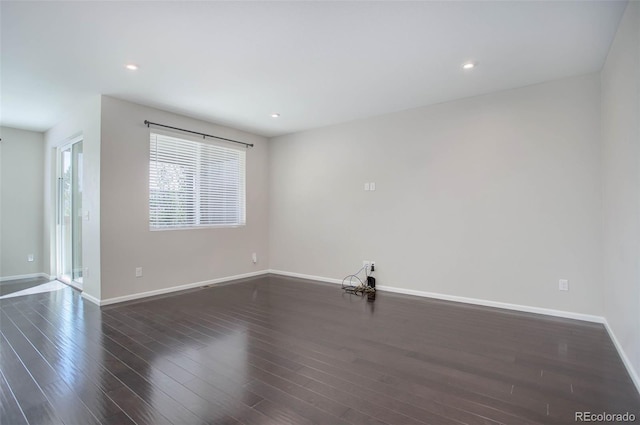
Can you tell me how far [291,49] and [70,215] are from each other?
4.63 meters

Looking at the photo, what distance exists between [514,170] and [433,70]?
1527 mm

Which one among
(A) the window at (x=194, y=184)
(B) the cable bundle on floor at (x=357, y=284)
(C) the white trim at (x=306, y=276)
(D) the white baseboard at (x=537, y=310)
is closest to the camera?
(D) the white baseboard at (x=537, y=310)

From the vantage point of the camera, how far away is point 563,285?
11.2ft

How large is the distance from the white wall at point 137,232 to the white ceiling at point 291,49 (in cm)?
38

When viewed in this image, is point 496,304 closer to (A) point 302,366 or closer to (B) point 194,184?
(A) point 302,366

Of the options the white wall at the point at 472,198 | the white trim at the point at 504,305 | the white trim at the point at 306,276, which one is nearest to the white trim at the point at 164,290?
the white trim at the point at 306,276

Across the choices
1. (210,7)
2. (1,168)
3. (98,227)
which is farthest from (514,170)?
(1,168)

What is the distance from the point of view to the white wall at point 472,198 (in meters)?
3.34

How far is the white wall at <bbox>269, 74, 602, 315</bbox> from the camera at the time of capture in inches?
132

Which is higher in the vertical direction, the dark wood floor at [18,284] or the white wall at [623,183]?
the white wall at [623,183]

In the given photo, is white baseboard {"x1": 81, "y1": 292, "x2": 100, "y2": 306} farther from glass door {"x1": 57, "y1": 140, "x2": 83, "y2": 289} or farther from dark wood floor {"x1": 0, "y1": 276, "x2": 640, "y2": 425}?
glass door {"x1": 57, "y1": 140, "x2": 83, "y2": 289}

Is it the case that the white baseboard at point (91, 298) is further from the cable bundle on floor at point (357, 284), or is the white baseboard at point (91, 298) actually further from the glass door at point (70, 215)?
the cable bundle on floor at point (357, 284)

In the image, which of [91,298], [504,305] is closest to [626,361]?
[504,305]

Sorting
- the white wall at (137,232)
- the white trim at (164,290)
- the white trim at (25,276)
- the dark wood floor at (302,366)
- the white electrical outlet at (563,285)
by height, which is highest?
the white wall at (137,232)
